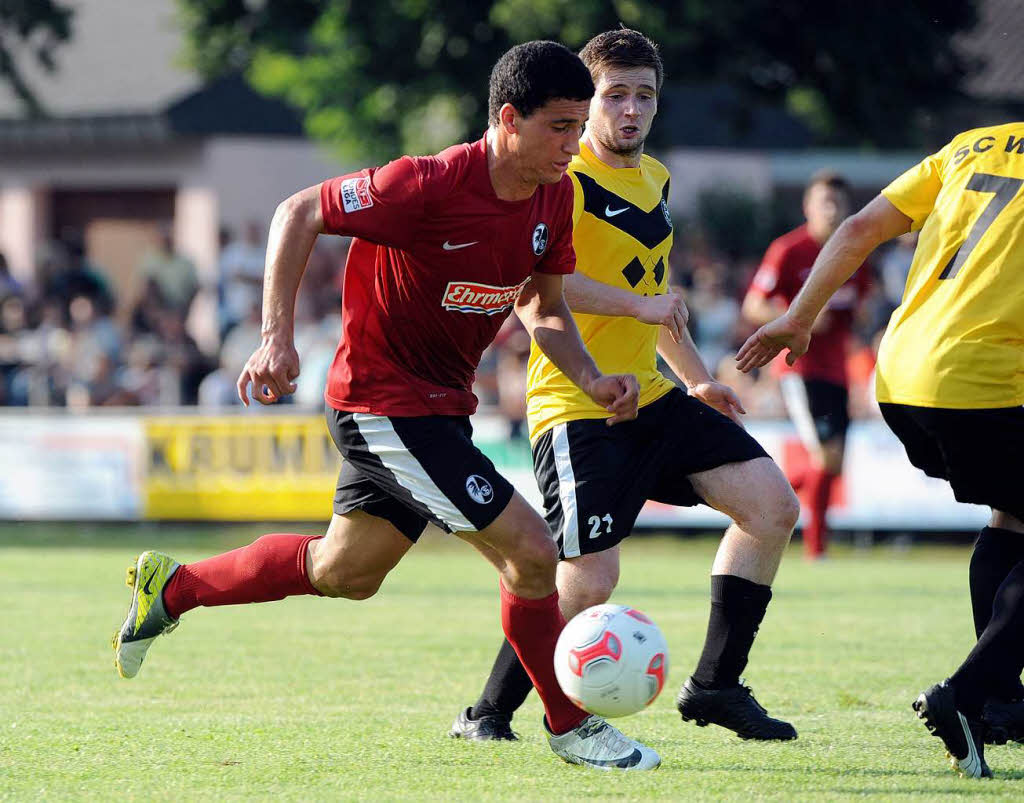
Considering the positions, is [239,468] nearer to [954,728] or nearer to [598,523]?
[598,523]

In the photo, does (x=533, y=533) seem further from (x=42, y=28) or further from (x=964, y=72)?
(x=964, y=72)

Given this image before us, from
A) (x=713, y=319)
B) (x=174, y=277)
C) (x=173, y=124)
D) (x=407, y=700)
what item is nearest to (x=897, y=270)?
(x=713, y=319)

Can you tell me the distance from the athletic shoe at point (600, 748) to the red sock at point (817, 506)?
25.6 ft

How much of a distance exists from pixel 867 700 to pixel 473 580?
5830 mm

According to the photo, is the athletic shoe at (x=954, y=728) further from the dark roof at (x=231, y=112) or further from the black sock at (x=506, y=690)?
the dark roof at (x=231, y=112)

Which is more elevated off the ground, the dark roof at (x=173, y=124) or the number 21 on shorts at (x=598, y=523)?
the dark roof at (x=173, y=124)

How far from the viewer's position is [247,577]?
6328 mm

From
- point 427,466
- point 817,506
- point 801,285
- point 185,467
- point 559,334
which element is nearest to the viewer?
point 427,466

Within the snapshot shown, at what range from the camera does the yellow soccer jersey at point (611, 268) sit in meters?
6.57

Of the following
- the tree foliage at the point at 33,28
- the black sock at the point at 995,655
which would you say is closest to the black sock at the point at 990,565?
the black sock at the point at 995,655

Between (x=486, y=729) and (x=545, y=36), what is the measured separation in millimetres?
14509

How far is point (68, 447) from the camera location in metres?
17.0

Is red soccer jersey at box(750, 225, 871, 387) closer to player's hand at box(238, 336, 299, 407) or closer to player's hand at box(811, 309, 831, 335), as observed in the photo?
player's hand at box(811, 309, 831, 335)

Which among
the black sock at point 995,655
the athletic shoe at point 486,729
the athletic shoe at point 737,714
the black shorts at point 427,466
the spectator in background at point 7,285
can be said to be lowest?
the spectator in background at point 7,285
